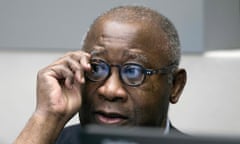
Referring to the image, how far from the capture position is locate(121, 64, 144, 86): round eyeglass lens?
3.49 ft

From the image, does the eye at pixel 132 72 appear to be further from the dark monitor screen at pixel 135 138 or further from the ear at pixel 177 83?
the dark monitor screen at pixel 135 138

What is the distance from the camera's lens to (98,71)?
110 cm

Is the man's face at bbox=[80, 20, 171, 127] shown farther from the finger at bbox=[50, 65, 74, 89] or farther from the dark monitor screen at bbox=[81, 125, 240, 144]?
the dark monitor screen at bbox=[81, 125, 240, 144]

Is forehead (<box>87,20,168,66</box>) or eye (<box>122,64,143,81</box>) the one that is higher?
forehead (<box>87,20,168,66</box>)

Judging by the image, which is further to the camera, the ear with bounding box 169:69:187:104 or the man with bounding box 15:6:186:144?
the ear with bounding box 169:69:187:104

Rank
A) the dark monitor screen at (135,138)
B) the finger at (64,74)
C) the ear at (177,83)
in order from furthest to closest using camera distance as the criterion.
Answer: the ear at (177,83), the finger at (64,74), the dark monitor screen at (135,138)

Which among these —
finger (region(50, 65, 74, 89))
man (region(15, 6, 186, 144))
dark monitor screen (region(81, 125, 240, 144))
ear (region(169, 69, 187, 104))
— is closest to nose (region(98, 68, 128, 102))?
man (region(15, 6, 186, 144))

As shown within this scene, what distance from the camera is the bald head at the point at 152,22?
119 centimetres

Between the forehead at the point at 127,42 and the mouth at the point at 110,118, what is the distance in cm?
14

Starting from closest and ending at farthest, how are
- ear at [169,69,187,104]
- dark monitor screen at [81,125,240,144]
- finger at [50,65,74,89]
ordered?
dark monitor screen at [81,125,240,144]
finger at [50,65,74,89]
ear at [169,69,187,104]

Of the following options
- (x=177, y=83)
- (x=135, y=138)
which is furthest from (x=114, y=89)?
(x=135, y=138)

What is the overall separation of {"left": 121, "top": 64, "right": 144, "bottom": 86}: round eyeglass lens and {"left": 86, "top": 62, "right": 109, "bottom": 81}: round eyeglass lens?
4 cm

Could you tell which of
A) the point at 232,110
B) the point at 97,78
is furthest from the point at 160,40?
the point at 232,110

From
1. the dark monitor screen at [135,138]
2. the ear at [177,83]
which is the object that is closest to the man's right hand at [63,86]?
the ear at [177,83]
